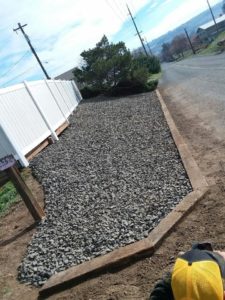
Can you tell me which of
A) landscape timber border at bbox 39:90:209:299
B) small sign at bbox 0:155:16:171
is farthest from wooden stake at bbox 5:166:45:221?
landscape timber border at bbox 39:90:209:299

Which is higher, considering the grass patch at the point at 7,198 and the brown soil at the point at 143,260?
the grass patch at the point at 7,198

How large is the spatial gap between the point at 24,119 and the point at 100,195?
569 centimetres

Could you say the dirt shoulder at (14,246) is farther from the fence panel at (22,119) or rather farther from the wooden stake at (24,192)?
the fence panel at (22,119)

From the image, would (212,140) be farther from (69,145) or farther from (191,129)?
(69,145)

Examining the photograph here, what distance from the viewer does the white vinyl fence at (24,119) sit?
419 inches

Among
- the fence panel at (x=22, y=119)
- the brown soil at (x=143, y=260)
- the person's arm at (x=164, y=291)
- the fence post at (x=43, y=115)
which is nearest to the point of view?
the person's arm at (x=164, y=291)

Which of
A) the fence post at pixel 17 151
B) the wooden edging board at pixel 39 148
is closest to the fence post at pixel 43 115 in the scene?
the wooden edging board at pixel 39 148

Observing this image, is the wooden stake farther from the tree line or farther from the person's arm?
the tree line

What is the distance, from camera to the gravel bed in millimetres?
5445

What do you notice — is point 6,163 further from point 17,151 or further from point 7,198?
point 17,151

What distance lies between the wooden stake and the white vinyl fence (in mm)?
3923

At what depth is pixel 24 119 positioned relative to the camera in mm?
12008

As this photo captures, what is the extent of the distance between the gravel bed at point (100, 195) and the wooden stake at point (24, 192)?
0.20 m

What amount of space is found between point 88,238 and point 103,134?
7.53m
